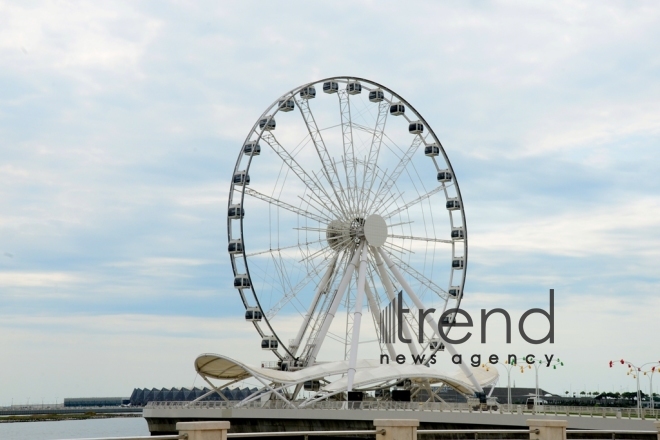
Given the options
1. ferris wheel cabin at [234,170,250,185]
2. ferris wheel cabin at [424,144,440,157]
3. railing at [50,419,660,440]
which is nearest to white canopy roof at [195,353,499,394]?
ferris wheel cabin at [234,170,250,185]

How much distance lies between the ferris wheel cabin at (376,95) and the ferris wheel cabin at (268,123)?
31.0ft

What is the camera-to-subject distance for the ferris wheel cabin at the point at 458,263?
256 ft

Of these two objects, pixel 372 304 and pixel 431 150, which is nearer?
pixel 372 304

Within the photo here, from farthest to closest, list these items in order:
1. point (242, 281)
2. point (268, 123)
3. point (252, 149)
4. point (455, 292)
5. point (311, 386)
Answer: point (455, 292) → point (311, 386) → point (268, 123) → point (252, 149) → point (242, 281)

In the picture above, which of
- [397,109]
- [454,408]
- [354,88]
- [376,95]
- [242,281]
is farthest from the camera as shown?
[397,109]

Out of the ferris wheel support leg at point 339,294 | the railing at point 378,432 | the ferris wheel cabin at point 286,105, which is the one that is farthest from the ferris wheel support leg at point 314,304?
the railing at point 378,432

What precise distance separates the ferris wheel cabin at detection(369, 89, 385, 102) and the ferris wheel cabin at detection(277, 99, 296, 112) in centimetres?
756

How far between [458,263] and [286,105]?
19547 millimetres

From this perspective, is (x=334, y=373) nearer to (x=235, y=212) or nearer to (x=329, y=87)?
(x=235, y=212)

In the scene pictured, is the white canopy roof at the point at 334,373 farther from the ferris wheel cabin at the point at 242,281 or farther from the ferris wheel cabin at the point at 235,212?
the ferris wheel cabin at the point at 235,212

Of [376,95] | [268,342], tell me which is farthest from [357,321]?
[376,95]

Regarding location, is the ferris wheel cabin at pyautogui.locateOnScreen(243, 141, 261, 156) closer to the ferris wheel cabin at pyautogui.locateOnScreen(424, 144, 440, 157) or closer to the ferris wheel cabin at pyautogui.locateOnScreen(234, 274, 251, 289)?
the ferris wheel cabin at pyautogui.locateOnScreen(234, 274, 251, 289)

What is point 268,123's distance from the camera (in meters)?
70.2

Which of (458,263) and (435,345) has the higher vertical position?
(458,263)
